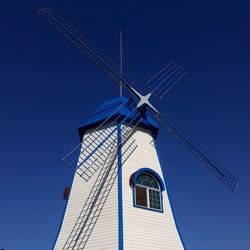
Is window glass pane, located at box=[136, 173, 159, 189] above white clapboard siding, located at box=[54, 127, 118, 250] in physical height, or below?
above

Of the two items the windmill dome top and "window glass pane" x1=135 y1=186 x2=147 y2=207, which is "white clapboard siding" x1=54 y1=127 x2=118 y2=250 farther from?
the windmill dome top

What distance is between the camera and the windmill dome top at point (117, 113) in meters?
14.1

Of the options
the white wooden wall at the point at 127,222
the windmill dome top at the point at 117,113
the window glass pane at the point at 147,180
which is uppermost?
the windmill dome top at the point at 117,113

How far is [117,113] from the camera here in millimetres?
13922

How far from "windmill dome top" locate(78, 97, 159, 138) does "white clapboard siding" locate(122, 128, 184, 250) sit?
1481 mm

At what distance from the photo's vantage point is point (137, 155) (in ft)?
44.1

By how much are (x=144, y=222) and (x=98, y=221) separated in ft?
5.15

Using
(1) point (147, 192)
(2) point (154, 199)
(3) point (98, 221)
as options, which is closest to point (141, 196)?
(1) point (147, 192)

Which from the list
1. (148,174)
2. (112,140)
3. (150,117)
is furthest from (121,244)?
(150,117)

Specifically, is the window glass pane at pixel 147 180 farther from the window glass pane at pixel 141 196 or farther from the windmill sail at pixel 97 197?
the windmill sail at pixel 97 197

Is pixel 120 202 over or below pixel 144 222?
over

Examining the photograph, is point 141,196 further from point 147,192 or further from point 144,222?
point 144,222

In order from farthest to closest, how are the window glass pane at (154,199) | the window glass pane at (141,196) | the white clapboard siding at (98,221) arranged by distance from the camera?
the window glass pane at (154,199) → the window glass pane at (141,196) → the white clapboard siding at (98,221)

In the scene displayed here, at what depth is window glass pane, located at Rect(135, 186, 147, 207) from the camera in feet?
39.9
